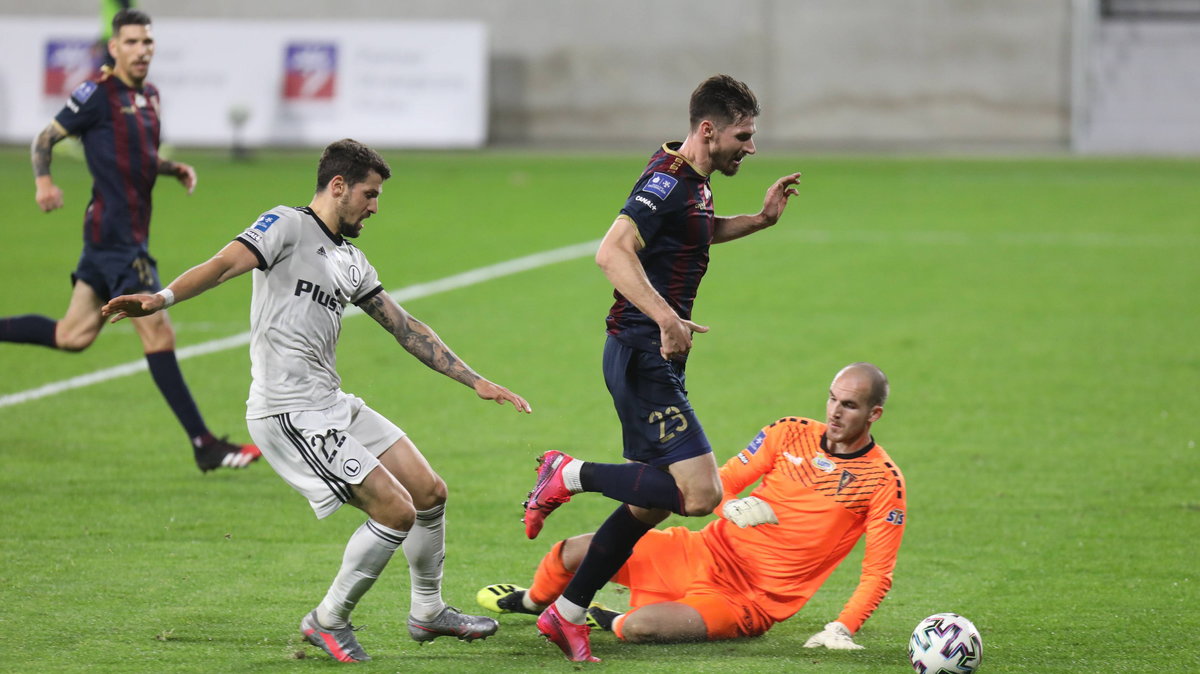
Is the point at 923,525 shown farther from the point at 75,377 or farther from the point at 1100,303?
the point at 1100,303

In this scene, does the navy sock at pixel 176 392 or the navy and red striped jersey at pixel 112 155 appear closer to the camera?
the navy sock at pixel 176 392

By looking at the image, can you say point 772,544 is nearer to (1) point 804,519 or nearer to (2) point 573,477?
(1) point 804,519

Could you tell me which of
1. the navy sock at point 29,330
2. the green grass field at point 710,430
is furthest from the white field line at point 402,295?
the navy sock at point 29,330

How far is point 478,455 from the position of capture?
28.9ft

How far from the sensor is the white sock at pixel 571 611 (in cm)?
539

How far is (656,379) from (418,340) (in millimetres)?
908

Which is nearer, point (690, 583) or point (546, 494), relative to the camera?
point (546, 494)

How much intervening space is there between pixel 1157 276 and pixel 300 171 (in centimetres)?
1406

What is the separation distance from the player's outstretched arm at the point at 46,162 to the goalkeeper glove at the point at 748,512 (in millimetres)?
4739

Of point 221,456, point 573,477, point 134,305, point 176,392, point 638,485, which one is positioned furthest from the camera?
point 176,392

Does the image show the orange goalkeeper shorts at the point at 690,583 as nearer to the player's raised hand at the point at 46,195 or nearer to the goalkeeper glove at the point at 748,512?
the goalkeeper glove at the point at 748,512

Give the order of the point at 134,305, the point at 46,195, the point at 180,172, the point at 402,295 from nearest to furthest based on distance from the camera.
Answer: the point at 134,305, the point at 46,195, the point at 180,172, the point at 402,295

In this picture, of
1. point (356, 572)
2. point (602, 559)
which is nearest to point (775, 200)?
point (602, 559)

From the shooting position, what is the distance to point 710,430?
944 cm
